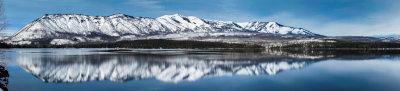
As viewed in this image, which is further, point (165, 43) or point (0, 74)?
point (165, 43)

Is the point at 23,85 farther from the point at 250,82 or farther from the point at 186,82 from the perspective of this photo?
the point at 250,82

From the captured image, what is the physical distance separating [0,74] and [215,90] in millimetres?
16696

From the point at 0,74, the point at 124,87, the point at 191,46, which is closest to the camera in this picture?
the point at 124,87

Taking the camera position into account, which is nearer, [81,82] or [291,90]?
[291,90]

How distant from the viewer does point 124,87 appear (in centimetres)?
2064

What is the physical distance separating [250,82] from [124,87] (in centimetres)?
880

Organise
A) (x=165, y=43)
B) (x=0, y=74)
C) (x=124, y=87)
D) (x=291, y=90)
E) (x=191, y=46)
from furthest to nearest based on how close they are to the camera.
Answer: (x=165, y=43) < (x=191, y=46) < (x=0, y=74) < (x=124, y=87) < (x=291, y=90)

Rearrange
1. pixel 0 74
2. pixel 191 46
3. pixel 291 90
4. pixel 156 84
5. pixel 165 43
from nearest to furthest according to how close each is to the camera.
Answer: pixel 291 90, pixel 156 84, pixel 0 74, pixel 191 46, pixel 165 43

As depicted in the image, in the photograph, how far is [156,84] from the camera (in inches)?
873

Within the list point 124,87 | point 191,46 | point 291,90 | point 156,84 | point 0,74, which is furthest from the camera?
point 191,46

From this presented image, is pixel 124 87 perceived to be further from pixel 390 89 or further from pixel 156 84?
pixel 390 89

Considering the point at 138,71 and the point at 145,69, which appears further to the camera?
the point at 145,69

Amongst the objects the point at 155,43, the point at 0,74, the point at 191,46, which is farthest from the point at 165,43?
the point at 0,74

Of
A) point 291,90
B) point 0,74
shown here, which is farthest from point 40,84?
point 291,90
